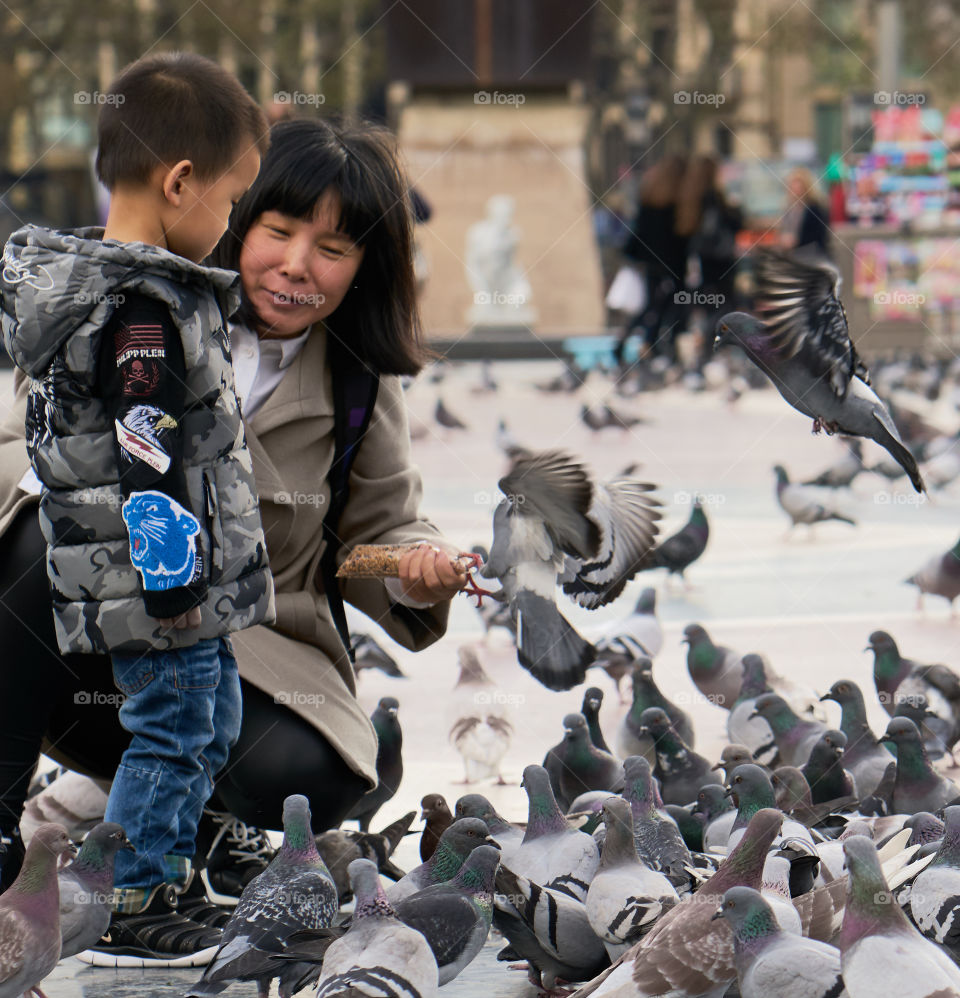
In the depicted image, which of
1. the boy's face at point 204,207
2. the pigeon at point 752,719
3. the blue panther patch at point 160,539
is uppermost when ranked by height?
the boy's face at point 204,207

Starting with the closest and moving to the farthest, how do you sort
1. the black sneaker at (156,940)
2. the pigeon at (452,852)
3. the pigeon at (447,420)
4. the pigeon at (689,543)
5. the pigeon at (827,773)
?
the pigeon at (452,852), the black sneaker at (156,940), the pigeon at (827,773), the pigeon at (689,543), the pigeon at (447,420)

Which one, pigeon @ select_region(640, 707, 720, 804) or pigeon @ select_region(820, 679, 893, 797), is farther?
pigeon @ select_region(820, 679, 893, 797)

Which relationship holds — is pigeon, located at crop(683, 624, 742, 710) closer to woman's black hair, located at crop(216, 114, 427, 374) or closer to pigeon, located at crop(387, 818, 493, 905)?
woman's black hair, located at crop(216, 114, 427, 374)

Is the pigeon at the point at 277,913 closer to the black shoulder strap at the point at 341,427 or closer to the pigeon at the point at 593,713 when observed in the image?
the black shoulder strap at the point at 341,427

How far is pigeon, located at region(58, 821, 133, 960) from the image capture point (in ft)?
9.39

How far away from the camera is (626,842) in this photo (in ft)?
9.74

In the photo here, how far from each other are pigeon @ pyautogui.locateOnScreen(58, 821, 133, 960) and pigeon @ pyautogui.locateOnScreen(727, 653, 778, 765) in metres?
1.88

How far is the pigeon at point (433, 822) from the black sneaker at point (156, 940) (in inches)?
21.8

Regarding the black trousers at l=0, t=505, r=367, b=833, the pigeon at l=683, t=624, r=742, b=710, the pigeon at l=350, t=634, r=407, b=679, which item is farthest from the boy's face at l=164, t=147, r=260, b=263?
the pigeon at l=683, t=624, r=742, b=710

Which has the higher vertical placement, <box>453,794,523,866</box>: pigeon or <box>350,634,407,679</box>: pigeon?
<box>453,794,523,866</box>: pigeon

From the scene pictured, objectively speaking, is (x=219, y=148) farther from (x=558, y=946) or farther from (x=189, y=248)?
(x=558, y=946)

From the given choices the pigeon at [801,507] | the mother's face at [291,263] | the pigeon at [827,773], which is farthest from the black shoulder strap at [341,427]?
the pigeon at [801,507]

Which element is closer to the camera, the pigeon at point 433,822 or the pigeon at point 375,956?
the pigeon at point 375,956

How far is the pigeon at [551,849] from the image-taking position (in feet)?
10.0
